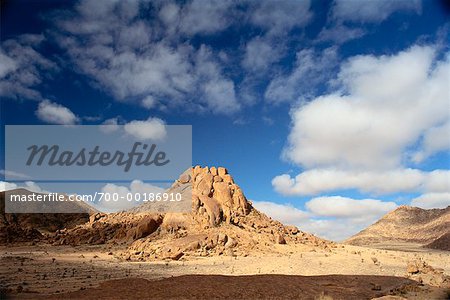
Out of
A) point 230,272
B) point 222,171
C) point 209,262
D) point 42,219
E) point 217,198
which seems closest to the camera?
point 230,272

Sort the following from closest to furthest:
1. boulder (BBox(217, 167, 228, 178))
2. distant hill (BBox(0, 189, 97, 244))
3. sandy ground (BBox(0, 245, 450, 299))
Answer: sandy ground (BBox(0, 245, 450, 299)) → boulder (BBox(217, 167, 228, 178)) → distant hill (BBox(0, 189, 97, 244))

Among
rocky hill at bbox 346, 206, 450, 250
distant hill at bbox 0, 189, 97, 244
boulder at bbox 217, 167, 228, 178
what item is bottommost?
rocky hill at bbox 346, 206, 450, 250

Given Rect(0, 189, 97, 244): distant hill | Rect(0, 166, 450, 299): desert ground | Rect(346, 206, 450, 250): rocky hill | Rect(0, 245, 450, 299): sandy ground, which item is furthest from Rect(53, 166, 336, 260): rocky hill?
Rect(346, 206, 450, 250): rocky hill

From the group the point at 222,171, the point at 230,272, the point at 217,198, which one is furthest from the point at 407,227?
the point at 230,272

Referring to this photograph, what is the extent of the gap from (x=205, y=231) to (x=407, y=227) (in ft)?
281

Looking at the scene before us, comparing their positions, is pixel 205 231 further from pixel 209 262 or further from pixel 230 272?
pixel 230 272

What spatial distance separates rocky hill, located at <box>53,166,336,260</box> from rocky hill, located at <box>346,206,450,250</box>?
5460 centimetres

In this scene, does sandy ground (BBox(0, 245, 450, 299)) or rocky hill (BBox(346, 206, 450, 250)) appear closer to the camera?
sandy ground (BBox(0, 245, 450, 299))

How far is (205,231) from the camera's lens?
3478cm

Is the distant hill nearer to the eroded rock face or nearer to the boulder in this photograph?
the eroded rock face

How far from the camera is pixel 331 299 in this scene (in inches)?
470

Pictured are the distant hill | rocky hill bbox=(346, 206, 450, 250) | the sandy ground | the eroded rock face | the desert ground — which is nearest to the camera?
the desert ground

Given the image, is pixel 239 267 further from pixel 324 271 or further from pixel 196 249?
pixel 196 249

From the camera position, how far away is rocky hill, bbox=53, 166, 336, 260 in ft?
104
